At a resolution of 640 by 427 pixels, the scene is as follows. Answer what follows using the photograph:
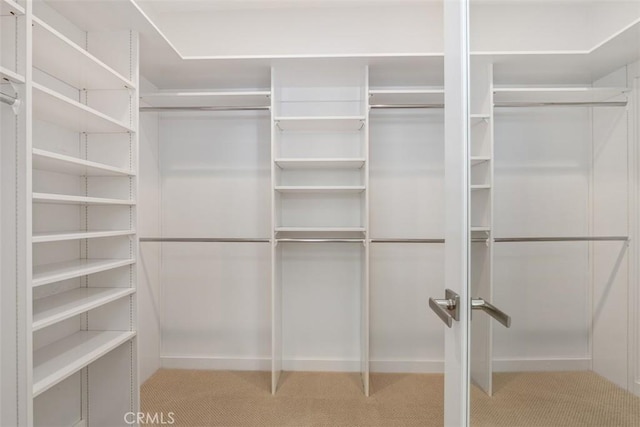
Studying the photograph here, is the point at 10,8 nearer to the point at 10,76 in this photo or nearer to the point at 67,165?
the point at 10,76

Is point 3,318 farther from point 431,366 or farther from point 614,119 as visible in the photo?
point 431,366

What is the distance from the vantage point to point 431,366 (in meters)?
2.67

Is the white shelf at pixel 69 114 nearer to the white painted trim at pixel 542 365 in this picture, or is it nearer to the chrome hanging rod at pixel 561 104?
the chrome hanging rod at pixel 561 104

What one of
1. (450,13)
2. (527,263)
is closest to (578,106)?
(527,263)

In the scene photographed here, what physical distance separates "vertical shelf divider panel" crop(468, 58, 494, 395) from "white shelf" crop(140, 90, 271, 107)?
5.92 ft

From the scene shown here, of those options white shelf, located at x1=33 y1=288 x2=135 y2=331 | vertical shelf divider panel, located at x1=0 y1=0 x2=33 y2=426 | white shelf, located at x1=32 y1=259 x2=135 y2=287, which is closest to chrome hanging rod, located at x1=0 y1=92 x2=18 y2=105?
vertical shelf divider panel, located at x1=0 y1=0 x2=33 y2=426

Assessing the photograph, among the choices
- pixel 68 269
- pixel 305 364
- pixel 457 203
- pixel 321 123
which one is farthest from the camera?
pixel 305 364

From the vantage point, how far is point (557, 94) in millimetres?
509

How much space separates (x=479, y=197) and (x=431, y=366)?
2324mm

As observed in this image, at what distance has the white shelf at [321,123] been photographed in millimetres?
2295

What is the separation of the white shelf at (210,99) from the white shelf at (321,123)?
23 cm

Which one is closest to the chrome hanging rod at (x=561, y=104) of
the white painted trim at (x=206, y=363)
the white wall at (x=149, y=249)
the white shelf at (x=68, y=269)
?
the white shelf at (x=68, y=269)

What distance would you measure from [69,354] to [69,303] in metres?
0.23

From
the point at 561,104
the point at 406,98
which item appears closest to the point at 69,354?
the point at 561,104
